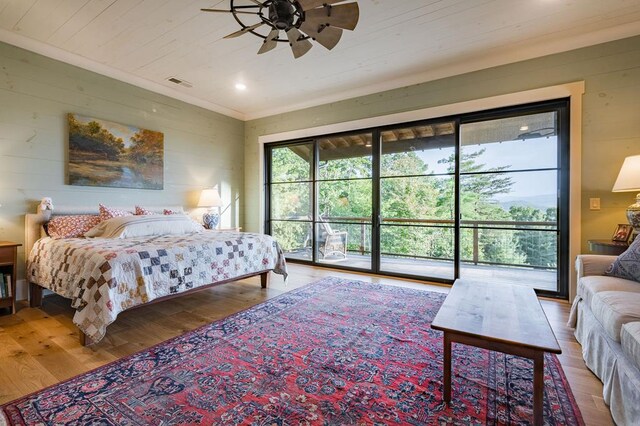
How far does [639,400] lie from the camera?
3.95ft

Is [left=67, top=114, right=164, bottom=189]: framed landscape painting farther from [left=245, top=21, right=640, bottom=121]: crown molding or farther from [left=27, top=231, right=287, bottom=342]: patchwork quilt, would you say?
[left=245, top=21, right=640, bottom=121]: crown molding

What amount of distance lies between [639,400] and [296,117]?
490cm

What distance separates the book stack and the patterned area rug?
5.94 ft

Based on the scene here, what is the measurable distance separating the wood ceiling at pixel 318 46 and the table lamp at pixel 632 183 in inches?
53.9

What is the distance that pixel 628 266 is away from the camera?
2055 millimetres

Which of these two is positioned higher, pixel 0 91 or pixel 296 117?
pixel 296 117

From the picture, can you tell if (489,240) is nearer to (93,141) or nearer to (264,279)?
(264,279)

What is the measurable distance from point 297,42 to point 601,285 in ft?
9.21

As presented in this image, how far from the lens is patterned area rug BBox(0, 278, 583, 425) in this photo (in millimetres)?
1404

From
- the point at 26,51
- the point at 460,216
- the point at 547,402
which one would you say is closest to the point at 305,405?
the point at 547,402

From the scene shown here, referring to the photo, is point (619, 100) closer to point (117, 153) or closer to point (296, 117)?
point (296, 117)

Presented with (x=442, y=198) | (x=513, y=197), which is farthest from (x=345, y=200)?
(x=513, y=197)

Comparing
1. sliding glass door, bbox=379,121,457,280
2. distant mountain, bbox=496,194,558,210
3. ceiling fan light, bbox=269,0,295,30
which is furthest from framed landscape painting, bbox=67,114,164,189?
distant mountain, bbox=496,194,558,210

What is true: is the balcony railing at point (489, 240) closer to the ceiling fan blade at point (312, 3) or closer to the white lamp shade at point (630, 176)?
the white lamp shade at point (630, 176)
